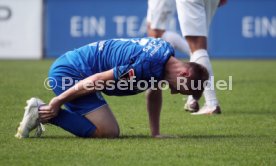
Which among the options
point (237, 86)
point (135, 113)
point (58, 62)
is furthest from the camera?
point (237, 86)

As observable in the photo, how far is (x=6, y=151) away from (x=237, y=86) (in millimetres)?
6872

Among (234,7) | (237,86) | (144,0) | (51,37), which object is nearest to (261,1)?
(234,7)

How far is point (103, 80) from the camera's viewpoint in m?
6.68

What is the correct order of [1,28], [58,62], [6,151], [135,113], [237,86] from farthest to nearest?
[1,28] → [237,86] → [135,113] → [58,62] → [6,151]

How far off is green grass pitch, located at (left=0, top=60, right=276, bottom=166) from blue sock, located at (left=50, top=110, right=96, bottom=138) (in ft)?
0.27

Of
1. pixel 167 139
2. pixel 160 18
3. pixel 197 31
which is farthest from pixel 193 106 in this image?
pixel 160 18

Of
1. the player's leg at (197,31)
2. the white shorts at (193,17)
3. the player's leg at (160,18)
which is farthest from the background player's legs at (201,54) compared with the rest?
the player's leg at (160,18)

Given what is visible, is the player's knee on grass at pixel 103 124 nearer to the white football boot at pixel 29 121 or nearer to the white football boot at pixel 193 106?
the white football boot at pixel 29 121

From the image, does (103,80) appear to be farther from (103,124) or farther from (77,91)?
(103,124)

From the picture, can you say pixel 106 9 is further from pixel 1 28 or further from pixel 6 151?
pixel 6 151

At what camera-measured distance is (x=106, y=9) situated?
2034 centimetres

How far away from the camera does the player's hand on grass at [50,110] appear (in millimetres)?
6891

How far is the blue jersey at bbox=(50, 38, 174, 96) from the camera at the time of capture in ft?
21.7

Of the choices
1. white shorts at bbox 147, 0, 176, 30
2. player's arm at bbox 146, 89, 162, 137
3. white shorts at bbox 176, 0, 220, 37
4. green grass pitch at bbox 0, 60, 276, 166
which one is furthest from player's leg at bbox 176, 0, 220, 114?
white shorts at bbox 147, 0, 176, 30
